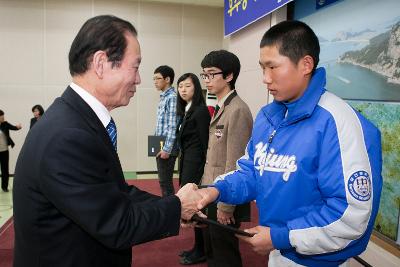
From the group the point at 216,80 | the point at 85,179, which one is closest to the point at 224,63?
the point at 216,80

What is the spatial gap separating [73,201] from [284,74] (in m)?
0.79

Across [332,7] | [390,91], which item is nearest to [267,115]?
[390,91]

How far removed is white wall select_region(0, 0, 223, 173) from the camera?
5820mm

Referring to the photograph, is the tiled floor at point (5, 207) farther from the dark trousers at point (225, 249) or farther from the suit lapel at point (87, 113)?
the suit lapel at point (87, 113)

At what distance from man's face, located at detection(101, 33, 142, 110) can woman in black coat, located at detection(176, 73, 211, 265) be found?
1560mm

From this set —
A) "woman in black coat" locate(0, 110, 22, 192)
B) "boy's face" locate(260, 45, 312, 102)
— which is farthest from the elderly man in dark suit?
"woman in black coat" locate(0, 110, 22, 192)

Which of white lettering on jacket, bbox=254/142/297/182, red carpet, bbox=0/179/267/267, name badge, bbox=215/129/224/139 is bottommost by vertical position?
red carpet, bbox=0/179/267/267

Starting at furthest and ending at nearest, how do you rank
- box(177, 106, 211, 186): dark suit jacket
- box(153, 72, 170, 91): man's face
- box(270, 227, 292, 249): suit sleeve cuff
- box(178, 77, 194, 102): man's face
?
box(153, 72, 170, 91): man's face → box(178, 77, 194, 102): man's face → box(177, 106, 211, 186): dark suit jacket → box(270, 227, 292, 249): suit sleeve cuff

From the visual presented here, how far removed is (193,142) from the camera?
272 centimetres

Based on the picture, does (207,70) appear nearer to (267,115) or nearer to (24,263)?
(267,115)

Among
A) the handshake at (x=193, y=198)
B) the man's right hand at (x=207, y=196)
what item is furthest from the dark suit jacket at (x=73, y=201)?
the man's right hand at (x=207, y=196)

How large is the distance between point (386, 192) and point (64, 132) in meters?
2.04

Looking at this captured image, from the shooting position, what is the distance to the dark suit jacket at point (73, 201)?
0.87m

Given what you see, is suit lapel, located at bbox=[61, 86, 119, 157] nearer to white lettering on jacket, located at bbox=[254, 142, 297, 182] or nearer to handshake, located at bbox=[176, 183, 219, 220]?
handshake, located at bbox=[176, 183, 219, 220]
